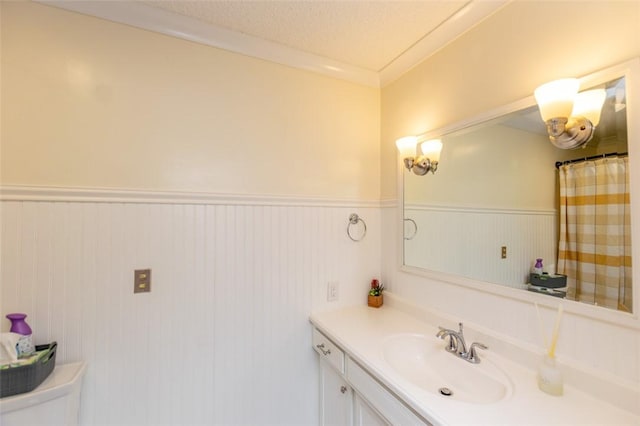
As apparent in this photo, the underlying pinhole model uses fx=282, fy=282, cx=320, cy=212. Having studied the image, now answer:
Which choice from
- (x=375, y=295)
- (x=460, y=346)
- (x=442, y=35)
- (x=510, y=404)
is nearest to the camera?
(x=510, y=404)

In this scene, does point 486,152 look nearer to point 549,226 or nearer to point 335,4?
point 549,226

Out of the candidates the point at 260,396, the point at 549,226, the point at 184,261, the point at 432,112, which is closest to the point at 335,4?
the point at 432,112

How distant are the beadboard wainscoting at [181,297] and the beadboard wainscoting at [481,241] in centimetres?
45

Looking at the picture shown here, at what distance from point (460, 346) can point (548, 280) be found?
0.44m

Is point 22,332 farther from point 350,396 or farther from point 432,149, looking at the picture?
point 432,149

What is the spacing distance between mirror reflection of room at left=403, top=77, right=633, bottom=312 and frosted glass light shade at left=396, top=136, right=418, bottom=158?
5.6 inches

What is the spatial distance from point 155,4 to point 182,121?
0.52 metres

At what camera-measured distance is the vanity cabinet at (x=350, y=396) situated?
1.00m

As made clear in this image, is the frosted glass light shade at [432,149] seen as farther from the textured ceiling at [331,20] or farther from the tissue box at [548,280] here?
the tissue box at [548,280]

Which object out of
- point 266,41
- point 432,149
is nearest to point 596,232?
point 432,149

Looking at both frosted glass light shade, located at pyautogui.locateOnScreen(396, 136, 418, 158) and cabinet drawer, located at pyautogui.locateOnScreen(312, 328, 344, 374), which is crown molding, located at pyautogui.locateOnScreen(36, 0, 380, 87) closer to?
frosted glass light shade, located at pyautogui.locateOnScreen(396, 136, 418, 158)

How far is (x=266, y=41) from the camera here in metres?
1.53

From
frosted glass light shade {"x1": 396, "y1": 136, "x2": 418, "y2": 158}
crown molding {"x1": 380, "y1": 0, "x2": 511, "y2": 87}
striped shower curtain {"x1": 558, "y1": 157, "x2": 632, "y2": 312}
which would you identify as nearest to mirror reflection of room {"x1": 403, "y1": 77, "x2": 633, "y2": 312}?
striped shower curtain {"x1": 558, "y1": 157, "x2": 632, "y2": 312}

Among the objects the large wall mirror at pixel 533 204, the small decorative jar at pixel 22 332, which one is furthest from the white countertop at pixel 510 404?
the small decorative jar at pixel 22 332
